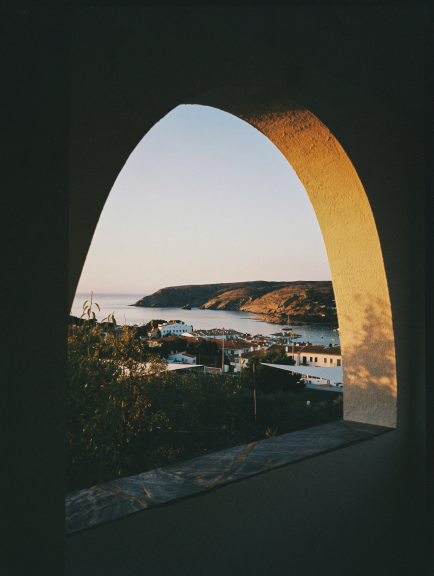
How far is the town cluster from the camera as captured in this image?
48.4ft

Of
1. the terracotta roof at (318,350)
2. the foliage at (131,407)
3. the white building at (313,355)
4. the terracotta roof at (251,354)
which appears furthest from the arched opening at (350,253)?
the terracotta roof at (251,354)

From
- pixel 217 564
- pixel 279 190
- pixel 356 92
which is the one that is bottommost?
pixel 217 564

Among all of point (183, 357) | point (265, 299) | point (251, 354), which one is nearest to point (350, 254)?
point (265, 299)

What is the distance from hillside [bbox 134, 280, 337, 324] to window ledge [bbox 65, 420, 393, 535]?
831cm

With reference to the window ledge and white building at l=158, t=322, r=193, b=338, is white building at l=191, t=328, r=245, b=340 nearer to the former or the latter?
white building at l=158, t=322, r=193, b=338

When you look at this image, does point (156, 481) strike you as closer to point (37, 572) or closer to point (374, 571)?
point (37, 572)

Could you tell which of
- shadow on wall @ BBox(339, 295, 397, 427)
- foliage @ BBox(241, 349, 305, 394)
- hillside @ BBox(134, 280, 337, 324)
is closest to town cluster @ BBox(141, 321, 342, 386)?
foliage @ BBox(241, 349, 305, 394)

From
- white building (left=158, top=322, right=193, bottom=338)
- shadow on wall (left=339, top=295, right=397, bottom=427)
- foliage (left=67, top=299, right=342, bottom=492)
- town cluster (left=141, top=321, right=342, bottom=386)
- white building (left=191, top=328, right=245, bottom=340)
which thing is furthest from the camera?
white building (left=191, top=328, right=245, bottom=340)

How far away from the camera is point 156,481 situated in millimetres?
1410

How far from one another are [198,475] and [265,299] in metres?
13.8

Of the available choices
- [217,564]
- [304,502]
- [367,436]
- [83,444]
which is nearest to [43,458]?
[217,564]

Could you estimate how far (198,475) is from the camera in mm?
1454

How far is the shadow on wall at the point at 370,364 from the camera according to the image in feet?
6.76

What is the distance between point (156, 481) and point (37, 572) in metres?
0.63
